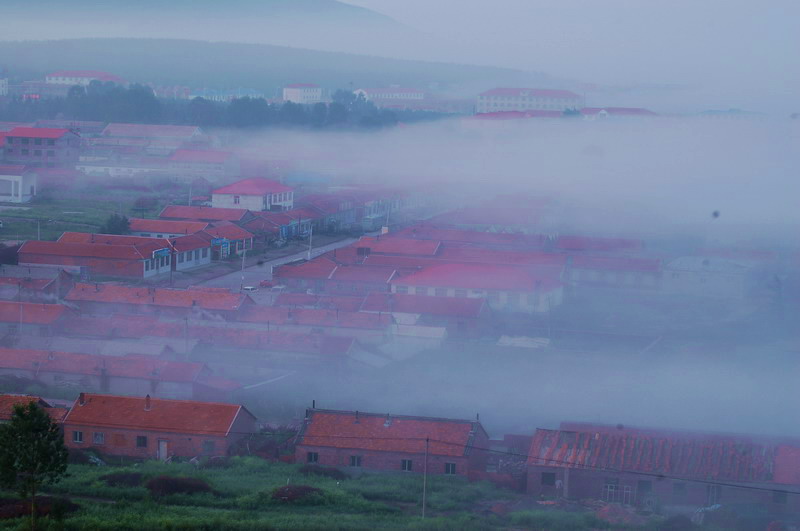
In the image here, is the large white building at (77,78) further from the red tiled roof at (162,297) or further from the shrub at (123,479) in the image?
the shrub at (123,479)

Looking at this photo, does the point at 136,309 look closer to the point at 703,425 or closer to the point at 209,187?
the point at 703,425

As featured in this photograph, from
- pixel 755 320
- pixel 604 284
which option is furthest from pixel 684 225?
pixel 755 320

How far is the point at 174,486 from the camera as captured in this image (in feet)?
15.4

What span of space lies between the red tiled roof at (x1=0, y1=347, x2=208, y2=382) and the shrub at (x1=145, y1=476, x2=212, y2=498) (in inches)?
75.5

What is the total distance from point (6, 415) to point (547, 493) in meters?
2.93

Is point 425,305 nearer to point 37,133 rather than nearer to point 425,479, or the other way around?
point 425,479

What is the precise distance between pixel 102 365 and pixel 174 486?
235 centimetres

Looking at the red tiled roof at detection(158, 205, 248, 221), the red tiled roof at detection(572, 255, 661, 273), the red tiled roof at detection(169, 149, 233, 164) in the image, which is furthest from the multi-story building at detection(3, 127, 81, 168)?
the red tiled roof at detection(572, 255, 661, 273)

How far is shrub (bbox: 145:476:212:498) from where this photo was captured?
15.2 ft

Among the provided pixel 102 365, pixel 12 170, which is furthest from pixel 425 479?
pixel 12 170

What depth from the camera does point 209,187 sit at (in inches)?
715

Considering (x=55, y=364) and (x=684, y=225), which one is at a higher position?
(x=684, y=225)

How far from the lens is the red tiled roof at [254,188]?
15.9 metres

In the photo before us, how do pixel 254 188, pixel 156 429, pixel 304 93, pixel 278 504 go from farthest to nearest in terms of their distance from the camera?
pixel 304 93, pixel 254 188, pixel 156 429, pixel 278 504
